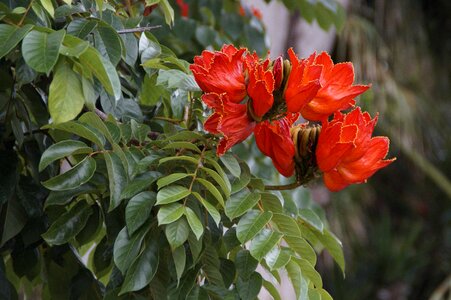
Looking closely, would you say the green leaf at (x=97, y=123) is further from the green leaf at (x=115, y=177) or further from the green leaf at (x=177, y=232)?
the green leaf at (x=177, y=232)

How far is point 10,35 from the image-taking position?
1.20 metres

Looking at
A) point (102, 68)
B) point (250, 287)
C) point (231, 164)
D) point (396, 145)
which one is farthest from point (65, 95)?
point (396, 145)

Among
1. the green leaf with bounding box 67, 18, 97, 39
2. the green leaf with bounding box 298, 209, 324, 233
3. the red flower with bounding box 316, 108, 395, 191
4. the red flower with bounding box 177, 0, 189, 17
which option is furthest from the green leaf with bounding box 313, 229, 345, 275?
the red flower with bounding box 177, 0, 189, 17

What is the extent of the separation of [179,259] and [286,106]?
0.27m

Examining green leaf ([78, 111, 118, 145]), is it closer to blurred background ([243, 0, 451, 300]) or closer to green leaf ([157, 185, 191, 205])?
green leaf ([157, 185, 191, 205])

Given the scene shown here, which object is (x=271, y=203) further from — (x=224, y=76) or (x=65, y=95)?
(x=65, y=95)

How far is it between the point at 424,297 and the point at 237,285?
5.06 meters

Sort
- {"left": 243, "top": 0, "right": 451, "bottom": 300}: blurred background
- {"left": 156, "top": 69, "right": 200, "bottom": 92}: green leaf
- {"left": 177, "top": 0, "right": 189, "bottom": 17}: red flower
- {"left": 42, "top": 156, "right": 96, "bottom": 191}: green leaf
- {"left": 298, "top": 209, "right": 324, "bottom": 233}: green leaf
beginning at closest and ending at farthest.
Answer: {"left": 42, "top": 156, "right": 96, "bottom": 191}: green leaf → {"left": 156, "top": 69, "right": 200, "bottom": 92}: green leaf → {"left": 298, "top": 209, "right": 324, "bottom": 233}: green leaf → {"left": 177, "top": 0, "right": 189, "bottom": 17}: red flower → {"left": 243, "top": 0, "right": 451, "bottom": 300}: blurred background

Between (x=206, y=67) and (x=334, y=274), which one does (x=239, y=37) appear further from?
(x=334, y=274)

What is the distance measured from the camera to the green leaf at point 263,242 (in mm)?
1216

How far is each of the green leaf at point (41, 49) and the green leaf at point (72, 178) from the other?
0.18 metres

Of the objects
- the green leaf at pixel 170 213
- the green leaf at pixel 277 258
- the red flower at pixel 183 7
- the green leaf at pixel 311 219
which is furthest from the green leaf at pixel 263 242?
the red flower at pixel 183 7

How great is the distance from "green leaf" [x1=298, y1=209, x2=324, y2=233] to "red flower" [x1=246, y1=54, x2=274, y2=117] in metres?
0.30

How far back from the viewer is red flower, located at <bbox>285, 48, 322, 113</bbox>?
1.23m
